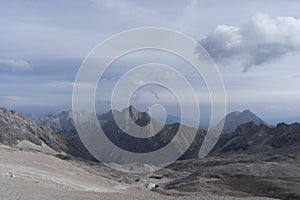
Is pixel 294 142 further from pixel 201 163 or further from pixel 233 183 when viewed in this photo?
pixel 233 183

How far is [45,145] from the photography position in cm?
18150

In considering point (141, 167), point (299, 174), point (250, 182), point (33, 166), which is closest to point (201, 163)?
point (141, 167)

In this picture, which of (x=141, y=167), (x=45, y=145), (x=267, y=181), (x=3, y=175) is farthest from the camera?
(x=45, y=145)

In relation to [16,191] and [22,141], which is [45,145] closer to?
[22,141]

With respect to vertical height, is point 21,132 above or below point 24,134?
above

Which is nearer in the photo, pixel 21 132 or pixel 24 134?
pixel 21 132

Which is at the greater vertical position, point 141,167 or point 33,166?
point 33,166

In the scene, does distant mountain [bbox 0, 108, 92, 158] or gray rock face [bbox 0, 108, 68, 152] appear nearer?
distant mountain [bbox 0, 108, 92, 158]

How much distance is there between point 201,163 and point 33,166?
115630 millimetres

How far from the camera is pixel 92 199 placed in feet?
85.5

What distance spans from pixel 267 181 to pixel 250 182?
10.5ft

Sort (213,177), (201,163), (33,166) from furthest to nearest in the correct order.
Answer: (201,163), (213,177), (33,166)

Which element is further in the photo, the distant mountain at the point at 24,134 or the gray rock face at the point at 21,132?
the gray rock face at the point at 21,132

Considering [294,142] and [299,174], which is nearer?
[299,174]
